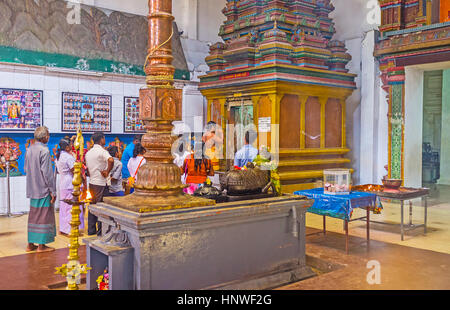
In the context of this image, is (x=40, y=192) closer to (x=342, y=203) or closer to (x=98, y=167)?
(x=98, y=167)

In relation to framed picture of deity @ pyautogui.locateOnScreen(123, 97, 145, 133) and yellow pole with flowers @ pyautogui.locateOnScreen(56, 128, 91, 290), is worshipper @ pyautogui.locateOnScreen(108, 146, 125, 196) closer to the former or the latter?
yellow pole with flowers @ pyautogui.locateOnScreen(56, 128, 91, 290)

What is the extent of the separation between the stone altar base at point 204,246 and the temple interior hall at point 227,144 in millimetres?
15

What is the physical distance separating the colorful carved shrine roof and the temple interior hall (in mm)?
37

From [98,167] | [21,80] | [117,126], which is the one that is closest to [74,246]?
[98,167]

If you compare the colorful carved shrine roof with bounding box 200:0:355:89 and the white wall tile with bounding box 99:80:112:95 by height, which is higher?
the colorful carved shrine roof with bounding box 200:0:355:89

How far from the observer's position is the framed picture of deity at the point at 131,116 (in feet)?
29.7

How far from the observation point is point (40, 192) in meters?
5.50

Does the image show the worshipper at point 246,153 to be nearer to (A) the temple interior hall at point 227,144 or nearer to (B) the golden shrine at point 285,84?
(A) the temple interior hall at point 227,144

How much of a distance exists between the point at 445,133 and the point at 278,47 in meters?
6.45

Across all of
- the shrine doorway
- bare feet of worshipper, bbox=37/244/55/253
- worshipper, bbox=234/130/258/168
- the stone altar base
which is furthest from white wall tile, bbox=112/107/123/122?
the stone altar base

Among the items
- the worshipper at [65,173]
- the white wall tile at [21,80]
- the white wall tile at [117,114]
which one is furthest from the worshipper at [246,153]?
the white wall tile at [21,80]

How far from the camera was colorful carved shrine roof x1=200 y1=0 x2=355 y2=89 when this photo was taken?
8586mm

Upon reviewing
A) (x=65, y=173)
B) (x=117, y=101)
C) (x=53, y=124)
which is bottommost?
(x=65, y=173)

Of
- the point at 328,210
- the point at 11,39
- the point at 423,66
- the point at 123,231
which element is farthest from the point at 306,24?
the point at 123,231
